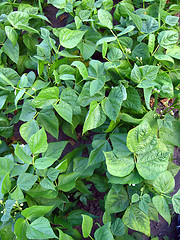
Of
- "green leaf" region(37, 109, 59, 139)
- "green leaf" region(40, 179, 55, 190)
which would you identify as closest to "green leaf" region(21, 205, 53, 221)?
"green leaf" region(40, 179, 55, 190)

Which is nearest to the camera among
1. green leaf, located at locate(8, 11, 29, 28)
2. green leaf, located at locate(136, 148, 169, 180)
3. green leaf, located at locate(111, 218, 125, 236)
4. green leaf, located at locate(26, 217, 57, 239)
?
green leaf, located at locate(26, 217, 57, 239)

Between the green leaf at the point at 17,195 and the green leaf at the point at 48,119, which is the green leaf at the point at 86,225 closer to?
the green leaf at the point at 17,195

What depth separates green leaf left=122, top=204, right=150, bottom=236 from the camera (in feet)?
4.09

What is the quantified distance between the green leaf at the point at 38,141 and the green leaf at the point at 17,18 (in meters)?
0.81

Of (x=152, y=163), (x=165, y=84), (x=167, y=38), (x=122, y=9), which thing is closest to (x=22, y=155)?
(x=152, y=163)

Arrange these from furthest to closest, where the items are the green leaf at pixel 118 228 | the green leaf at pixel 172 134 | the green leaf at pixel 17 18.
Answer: the green leaf at pixel 17 18, the green leaf at pixel 172 134, the green leaf at pixel 118 228

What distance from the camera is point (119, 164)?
121cm

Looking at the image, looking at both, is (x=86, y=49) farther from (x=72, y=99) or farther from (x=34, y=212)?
(x=34, y=212)

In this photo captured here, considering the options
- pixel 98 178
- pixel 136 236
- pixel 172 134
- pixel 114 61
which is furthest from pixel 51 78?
pixel 136 236

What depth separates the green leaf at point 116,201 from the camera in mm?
1315

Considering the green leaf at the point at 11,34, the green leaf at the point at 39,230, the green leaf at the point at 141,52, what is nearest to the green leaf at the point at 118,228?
the green leaf at the point at 39,230

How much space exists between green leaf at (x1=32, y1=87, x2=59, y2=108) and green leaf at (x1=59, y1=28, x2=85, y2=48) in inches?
13.7

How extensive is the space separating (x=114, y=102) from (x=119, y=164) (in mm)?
336

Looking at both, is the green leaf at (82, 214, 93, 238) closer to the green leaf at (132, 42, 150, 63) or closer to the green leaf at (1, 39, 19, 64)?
the green leaf at (132, 42, 150, 63)
